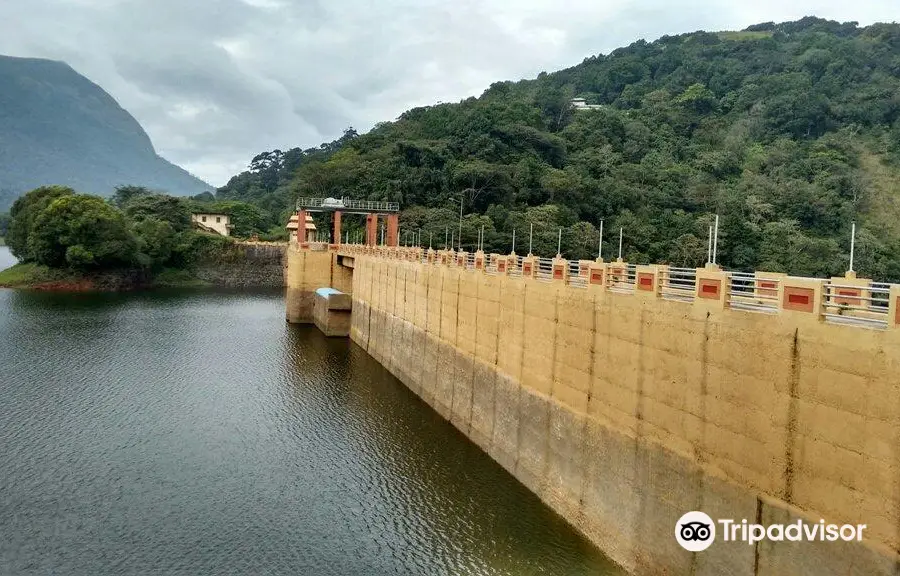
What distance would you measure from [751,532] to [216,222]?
99.2m

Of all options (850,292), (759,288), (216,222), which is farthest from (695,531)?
(216,222)

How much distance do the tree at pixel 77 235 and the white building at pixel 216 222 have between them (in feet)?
90.0

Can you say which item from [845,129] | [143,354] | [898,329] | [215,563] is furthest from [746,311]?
[845,129]

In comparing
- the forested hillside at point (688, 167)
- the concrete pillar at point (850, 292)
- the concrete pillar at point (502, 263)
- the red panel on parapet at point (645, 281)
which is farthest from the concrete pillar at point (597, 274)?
the forested hillside at point (688, 167)

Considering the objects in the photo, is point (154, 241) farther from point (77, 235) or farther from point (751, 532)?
point (751, 532)

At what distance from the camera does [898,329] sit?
841cm

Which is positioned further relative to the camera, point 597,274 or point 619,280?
point 619,280

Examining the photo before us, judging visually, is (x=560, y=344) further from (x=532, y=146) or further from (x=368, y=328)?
(x=532, y=146)

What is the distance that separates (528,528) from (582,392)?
361 cm

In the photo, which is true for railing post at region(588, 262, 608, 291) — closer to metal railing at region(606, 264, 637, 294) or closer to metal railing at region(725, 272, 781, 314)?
metal railing at region(606, 264, 637, 294)

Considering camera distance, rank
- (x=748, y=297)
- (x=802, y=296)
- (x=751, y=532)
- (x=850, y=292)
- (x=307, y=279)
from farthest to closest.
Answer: (x=307, y=279) < (x=850, y=292) < (x=748, y=297) < (x=751, y=532) < (x=802, y=296)

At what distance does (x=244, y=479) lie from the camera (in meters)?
18.5

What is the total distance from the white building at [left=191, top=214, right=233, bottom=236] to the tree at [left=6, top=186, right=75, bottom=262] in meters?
24.2

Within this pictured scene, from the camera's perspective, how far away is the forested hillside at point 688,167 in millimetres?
62594
